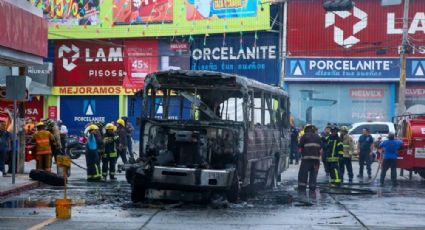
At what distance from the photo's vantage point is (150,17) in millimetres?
43531

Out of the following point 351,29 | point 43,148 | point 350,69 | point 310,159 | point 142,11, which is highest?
point 142,11

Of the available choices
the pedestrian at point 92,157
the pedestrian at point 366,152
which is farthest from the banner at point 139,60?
the pedestrian at point 92,157

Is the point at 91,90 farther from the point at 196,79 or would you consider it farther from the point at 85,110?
the point at 196,79

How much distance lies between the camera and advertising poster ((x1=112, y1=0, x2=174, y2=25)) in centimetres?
4309

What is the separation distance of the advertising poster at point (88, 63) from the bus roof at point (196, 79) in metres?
30.4

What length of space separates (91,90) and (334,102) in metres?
14.9

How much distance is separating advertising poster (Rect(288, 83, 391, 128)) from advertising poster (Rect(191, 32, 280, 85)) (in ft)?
7.25

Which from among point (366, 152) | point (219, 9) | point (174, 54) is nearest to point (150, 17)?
point (174, 54)

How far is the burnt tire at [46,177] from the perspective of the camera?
56.8 feet

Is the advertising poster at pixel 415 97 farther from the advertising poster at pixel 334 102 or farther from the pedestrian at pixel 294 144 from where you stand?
the pedestrian at pixel 294 144

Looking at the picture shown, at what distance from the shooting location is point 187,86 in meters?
15.4

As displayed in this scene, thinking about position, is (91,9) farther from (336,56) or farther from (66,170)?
(66,170)

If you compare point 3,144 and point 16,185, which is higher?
point 3,144

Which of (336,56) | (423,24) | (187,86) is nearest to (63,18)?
(336,56)
